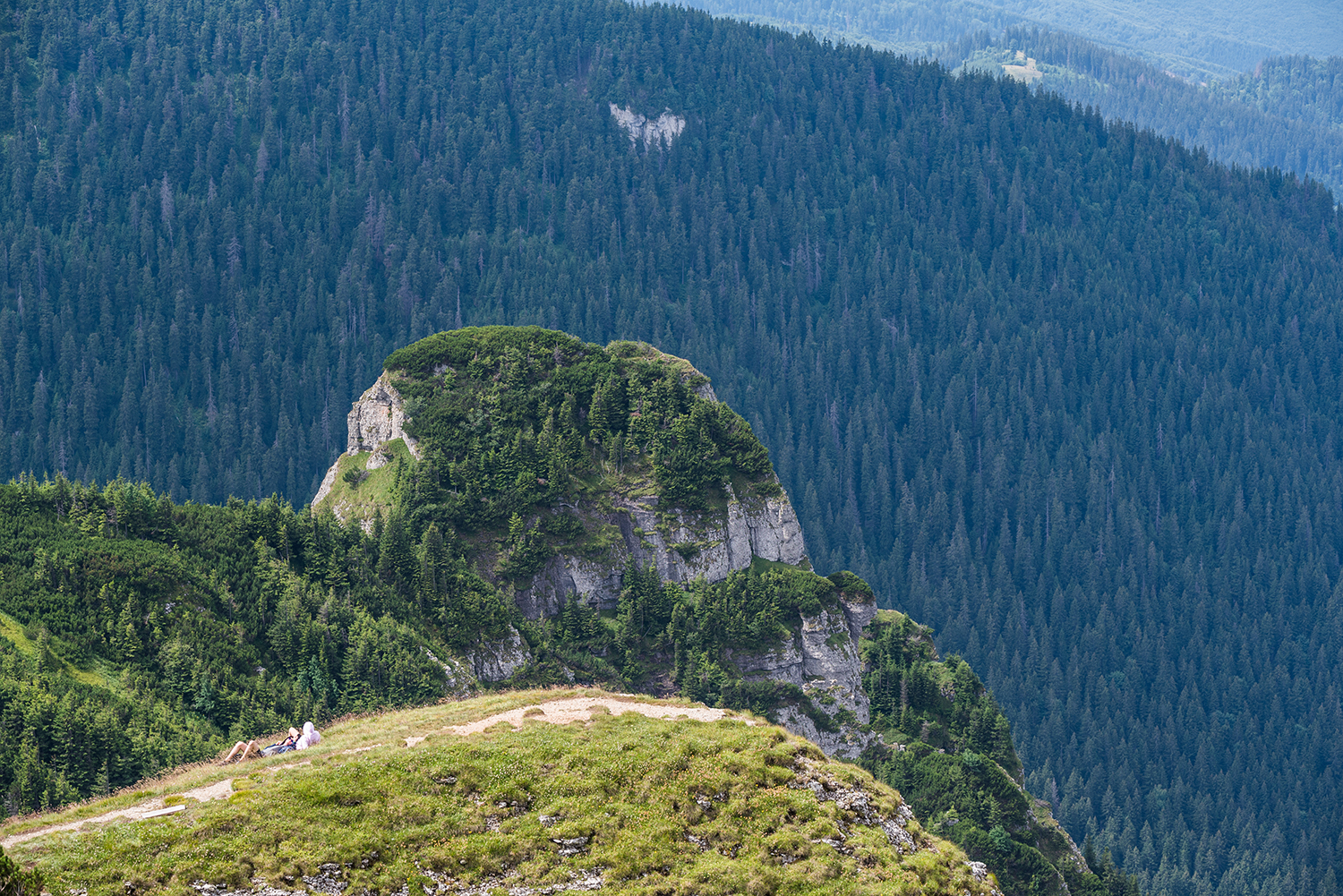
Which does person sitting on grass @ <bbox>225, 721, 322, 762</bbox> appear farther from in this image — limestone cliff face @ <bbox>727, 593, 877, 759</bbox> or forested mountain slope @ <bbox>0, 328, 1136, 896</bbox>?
limestone cliff face @ <bbox>727, 593, 877, 759</bbox>

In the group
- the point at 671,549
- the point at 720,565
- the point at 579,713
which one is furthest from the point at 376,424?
the point at 579,713

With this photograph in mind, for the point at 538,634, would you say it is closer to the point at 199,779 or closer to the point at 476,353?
the point at 476,353

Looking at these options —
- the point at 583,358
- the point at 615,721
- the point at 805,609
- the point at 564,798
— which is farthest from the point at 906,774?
the point at 564,798

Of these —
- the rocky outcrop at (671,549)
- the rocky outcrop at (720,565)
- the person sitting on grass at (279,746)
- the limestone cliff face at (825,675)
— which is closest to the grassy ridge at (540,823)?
the person sitting on grass at (279,746)

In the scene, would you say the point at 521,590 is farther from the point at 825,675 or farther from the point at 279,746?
the point at 279,746

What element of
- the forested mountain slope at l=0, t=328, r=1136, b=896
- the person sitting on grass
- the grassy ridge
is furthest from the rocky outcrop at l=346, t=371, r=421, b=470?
the grassy ridge

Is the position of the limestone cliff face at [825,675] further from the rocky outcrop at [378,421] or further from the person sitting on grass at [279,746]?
the person sitting on grass at [279,746]
